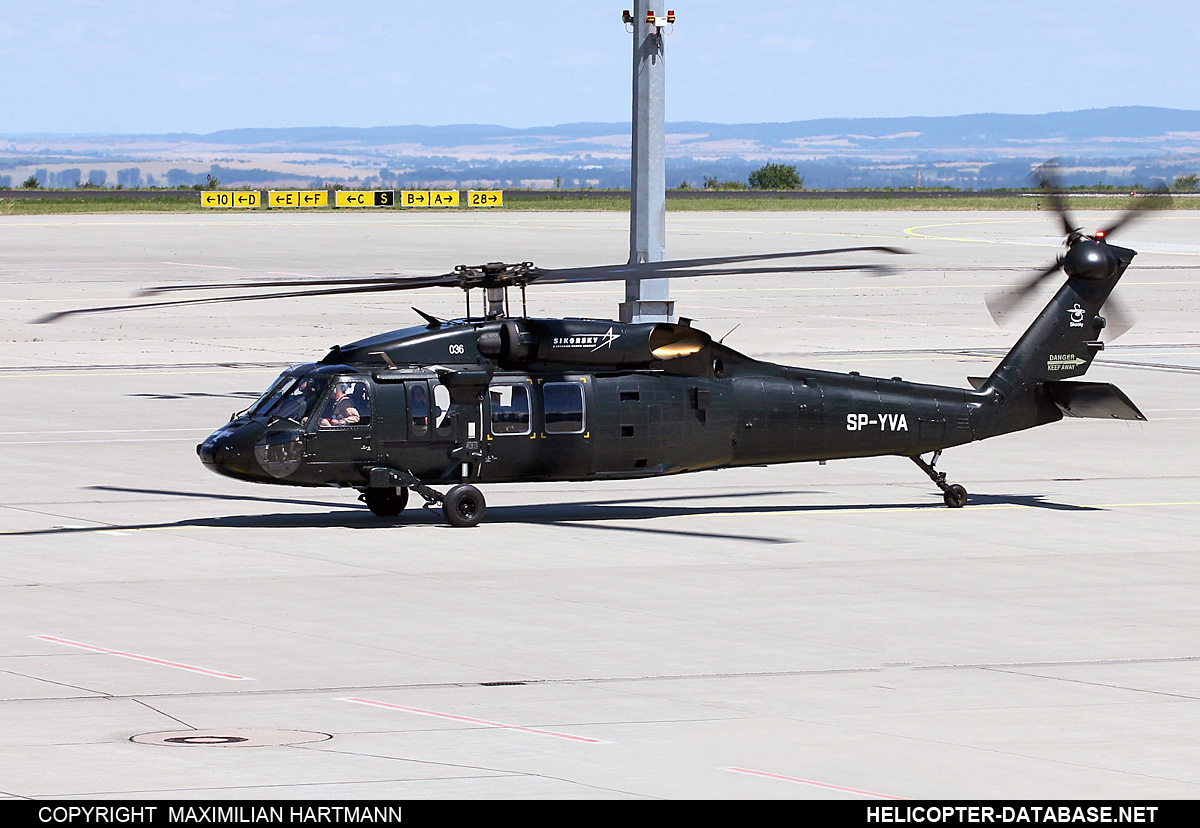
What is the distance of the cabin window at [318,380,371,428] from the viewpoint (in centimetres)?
2336

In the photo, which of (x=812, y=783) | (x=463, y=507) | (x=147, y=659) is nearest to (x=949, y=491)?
(x=463, y=507)

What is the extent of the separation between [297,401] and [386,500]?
6.38 feet

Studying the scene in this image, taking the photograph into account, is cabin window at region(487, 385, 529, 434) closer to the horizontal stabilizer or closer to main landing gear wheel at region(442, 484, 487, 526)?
main landing gear wheel at region(442, 484, 487, 526)

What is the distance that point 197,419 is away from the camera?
35.1m

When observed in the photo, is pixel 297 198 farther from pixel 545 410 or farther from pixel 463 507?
pixel 463 507

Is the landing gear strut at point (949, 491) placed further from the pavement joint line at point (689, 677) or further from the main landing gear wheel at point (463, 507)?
the pavement joint line at point (689, 677)

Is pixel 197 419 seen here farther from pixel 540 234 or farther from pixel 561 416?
pixel 540 234

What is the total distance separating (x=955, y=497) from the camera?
2597cm

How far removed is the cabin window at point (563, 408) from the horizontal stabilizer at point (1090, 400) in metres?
6.83

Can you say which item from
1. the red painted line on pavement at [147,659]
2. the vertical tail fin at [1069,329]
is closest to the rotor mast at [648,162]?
the vertical tail fin at [1069,329]

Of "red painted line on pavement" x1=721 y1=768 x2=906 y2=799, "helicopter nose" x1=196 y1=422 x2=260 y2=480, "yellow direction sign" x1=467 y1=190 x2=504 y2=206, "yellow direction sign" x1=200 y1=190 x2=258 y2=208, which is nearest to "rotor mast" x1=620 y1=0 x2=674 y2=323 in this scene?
"helicopter nose" x1=196 y1=422 x2=260 y2=480

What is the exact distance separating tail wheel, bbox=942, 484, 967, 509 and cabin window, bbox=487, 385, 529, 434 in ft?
19.6

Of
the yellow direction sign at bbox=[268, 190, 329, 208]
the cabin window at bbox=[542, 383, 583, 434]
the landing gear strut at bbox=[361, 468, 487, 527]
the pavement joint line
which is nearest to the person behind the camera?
the pavement joint line

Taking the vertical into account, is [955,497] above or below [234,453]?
below
